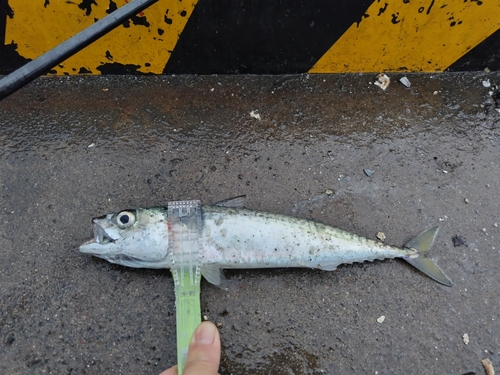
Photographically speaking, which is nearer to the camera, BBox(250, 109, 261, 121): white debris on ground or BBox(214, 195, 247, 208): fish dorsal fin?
BBox(214, 195, 247, 208): fish dorsal fin

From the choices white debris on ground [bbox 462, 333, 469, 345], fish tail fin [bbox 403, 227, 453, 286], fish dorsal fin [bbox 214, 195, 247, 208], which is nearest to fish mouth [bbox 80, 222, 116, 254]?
→ fish dorsal fin [bbox 214, 195, 247, 208]

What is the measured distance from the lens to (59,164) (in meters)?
2.87

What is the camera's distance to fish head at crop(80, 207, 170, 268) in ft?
→ 7.98

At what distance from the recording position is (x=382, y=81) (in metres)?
3.30

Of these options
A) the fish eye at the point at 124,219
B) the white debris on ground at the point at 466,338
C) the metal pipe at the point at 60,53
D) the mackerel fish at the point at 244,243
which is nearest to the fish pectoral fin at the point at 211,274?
the mackerel fish at the point at 244,243

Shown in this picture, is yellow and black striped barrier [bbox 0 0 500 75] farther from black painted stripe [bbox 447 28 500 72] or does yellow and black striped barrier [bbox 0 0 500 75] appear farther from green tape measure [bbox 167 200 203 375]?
green tape measure [bbox 167 200 203 375]

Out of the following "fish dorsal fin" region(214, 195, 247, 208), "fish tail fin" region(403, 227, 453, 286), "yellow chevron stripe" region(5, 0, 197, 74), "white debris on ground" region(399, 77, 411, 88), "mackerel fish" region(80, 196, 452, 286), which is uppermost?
"yellow chevron stripe" region(5, 0, 197, 74)

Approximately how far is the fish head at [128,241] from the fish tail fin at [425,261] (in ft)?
5.67

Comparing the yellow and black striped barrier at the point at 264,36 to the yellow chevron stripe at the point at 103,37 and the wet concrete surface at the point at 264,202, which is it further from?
the wet concrete surface at the point at 264,202

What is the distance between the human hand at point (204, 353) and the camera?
69.0 inches

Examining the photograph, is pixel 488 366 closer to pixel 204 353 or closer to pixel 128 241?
pixel 204 353

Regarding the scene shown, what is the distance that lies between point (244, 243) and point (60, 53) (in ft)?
5.03

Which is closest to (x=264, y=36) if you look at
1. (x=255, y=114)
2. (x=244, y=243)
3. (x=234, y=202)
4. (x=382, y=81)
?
(x=255, y=114)

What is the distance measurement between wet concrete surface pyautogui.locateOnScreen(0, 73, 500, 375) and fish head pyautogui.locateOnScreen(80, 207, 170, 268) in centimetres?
18
